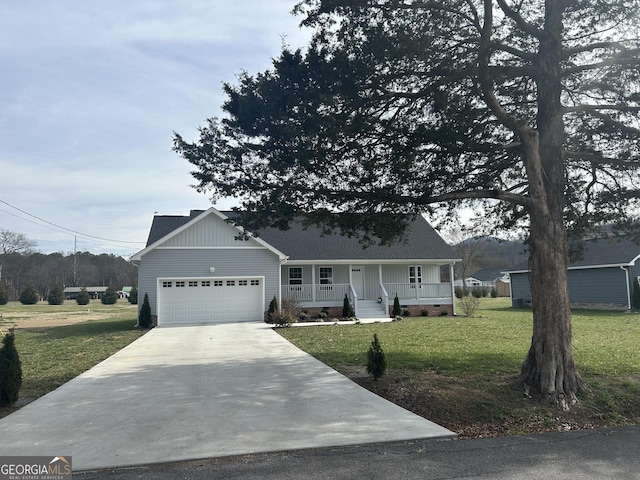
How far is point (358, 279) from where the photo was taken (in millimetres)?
24906

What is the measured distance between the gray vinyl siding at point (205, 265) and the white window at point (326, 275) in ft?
11.3

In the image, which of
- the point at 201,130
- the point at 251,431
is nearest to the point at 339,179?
the point at 201,130

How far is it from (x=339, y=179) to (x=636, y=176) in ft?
21.1

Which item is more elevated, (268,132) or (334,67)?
(334,67)

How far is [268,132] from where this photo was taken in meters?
8.03

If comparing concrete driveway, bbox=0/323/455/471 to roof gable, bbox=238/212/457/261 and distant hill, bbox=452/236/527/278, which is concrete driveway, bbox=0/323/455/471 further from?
distant hill, bbox=452/236/527/278

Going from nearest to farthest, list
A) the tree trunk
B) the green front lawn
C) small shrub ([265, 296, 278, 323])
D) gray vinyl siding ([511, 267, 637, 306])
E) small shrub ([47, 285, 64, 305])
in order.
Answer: the green front lawn, the tree trunk, small shrub ([265, 296, 278, 323]), gray vinyl siding ([511, 267, 637, 306]), small shrub ([47, 285, 64, 305])

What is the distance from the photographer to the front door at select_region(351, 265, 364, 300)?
24.8m

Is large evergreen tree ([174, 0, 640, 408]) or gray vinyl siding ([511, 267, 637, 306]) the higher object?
large evergreen tree ([174, 0, 640, 408])

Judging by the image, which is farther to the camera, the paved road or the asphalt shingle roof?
the asphalt shingle roof

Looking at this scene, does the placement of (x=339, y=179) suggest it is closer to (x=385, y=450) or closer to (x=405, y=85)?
(x=405, y=85)

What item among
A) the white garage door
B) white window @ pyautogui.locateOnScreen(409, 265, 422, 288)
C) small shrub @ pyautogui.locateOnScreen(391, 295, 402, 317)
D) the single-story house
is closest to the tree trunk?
small shrub @ pyautogui.locateOnScreen(391, 295, 402, 317)

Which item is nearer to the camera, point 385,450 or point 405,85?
point 385,450

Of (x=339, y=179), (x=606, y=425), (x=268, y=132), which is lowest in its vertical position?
(x=606, y=425)
